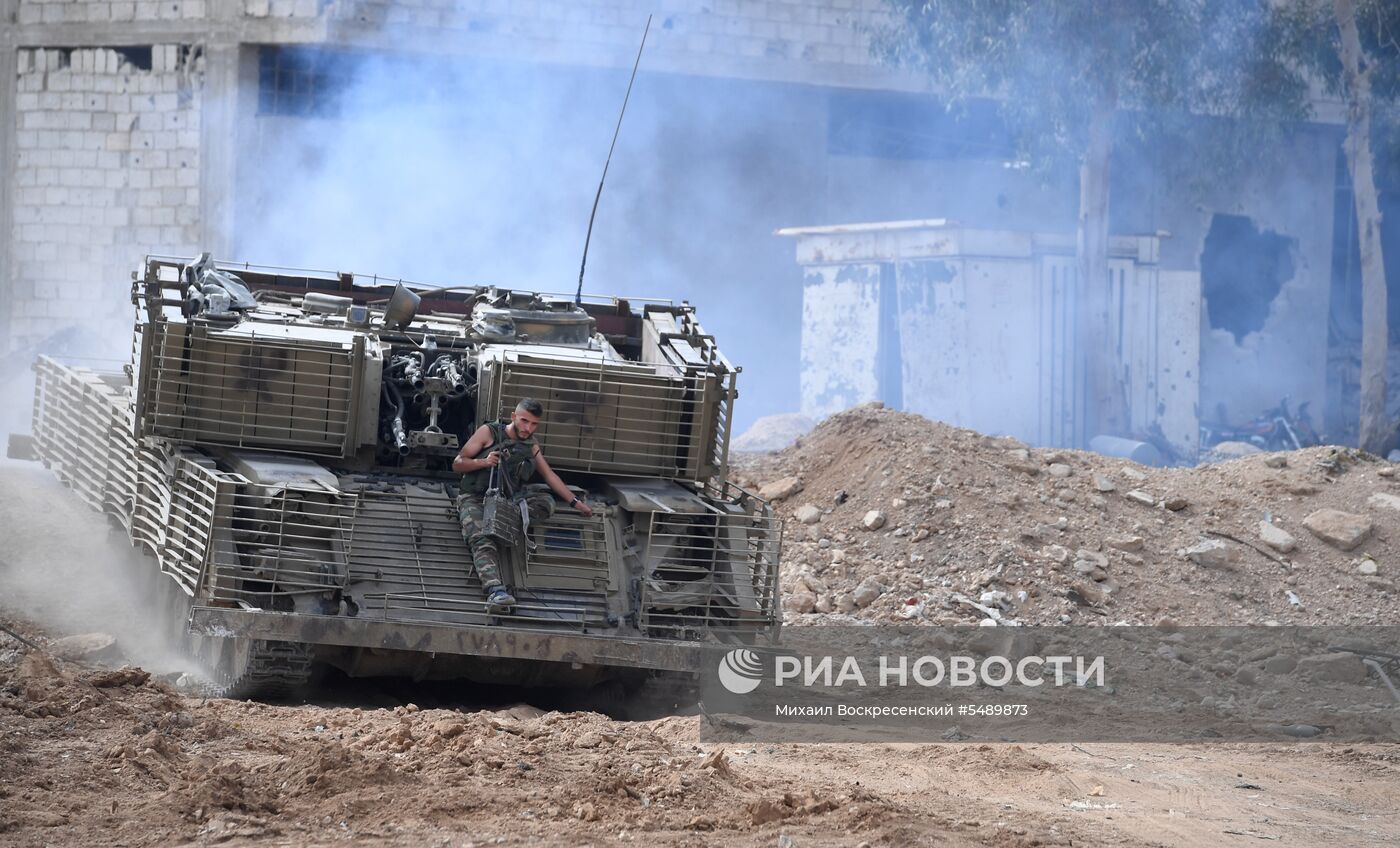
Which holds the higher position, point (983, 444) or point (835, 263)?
point (835, 263)

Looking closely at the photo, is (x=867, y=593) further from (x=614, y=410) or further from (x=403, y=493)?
(x=403, y=493)

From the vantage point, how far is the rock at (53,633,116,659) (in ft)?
33.1

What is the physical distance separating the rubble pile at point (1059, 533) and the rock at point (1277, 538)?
0.6 inches

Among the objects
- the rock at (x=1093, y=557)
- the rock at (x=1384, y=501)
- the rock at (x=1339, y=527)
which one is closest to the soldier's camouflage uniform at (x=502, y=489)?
the rock at (x=1093, y=557)

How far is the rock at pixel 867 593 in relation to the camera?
12703 millimetres

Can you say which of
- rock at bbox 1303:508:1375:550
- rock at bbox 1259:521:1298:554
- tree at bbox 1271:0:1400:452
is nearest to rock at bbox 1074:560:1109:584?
rock at bbox 1259:521:1298:554

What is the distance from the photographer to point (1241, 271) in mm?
26531

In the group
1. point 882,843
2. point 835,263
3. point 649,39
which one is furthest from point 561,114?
point 882,843

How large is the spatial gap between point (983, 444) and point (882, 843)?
9462mm

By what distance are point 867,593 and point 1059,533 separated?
74.1 inches

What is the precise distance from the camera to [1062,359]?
23.5 m

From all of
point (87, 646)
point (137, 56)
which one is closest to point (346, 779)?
point (87, 646)

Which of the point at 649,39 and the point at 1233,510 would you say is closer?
the point at 1233,510

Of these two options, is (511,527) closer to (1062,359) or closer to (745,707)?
(745,707)
